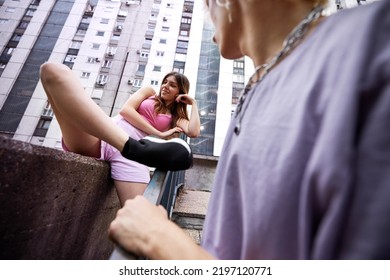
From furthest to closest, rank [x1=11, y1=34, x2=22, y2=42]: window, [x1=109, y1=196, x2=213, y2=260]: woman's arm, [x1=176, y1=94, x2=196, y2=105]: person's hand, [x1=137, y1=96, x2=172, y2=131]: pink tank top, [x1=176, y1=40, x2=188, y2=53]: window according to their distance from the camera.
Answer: [x1=176, y1=40, x2=188, y2=53]: window, [x1=11, y1=34, x2=22, y2=42]: window, [x1=176, y1=94, x2=196, y2=105]: person's hand, [x1=137, y1=96, x2=172, y2=131]: pink tank top, [x1=109, y1=196, x2=213, y2=260]: woman's arm

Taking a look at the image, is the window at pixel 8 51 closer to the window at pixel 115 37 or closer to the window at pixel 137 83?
the window at pixel 115 37

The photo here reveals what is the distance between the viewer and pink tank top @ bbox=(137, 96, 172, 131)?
2.06 meters

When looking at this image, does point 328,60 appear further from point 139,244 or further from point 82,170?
point 82,170

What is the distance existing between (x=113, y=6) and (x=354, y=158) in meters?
29.1

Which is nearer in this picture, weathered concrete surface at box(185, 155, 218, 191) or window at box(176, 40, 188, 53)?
weathered concrete surface at box(185, 155, 218, 191)

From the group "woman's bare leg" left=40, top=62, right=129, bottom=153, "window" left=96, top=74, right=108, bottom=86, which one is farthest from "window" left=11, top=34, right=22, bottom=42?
"woman's bare leg" left=40, top=62, right=129, bottom=153

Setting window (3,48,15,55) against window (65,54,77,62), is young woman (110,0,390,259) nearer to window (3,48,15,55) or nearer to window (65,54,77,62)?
window (65,54,77,62)

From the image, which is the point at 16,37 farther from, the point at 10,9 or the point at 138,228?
the point at 138,228

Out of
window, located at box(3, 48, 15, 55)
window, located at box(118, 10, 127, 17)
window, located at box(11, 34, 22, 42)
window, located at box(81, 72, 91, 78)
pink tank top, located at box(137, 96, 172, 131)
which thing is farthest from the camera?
window, located at box(118, 10, 127, 17)

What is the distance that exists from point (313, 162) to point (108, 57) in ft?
82.0

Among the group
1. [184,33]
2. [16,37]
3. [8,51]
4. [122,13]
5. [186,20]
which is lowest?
[8,51]

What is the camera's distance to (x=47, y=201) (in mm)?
849

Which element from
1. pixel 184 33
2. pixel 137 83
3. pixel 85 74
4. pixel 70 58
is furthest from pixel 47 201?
pixel 184 33

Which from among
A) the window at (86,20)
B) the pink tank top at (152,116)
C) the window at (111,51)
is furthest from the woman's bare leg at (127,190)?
the window at (86,20)
